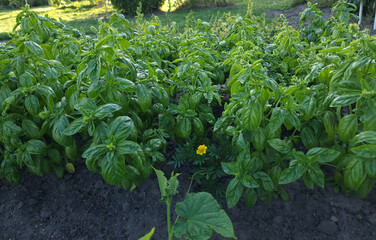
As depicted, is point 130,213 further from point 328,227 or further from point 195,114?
point 328,227

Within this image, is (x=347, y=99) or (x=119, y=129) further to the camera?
(x=119, y=129)

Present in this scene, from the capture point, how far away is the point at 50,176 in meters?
2.62

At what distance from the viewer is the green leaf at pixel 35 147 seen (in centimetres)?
221

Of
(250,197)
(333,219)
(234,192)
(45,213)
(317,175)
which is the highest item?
(317,175)

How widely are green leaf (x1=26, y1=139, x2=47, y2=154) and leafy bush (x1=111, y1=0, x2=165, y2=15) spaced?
26.6ft

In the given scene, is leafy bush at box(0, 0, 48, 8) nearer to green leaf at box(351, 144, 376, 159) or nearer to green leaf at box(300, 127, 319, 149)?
green leaf at box(300, 127, 319, 149)

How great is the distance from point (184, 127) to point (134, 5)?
837cm

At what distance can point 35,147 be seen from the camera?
222cm

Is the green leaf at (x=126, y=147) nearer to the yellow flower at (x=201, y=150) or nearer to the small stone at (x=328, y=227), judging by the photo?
the yellow flower at (x=201, y=150)

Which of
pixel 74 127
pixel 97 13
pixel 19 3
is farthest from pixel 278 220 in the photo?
pixel 19 3

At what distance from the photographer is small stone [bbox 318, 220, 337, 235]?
2.04 m

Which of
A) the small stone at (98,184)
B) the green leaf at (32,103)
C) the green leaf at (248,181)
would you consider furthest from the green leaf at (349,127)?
the green leaf at (32,103)

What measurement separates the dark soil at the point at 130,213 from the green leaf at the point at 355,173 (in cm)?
42

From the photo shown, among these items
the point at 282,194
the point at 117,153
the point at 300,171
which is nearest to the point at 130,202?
the point at 117,153
